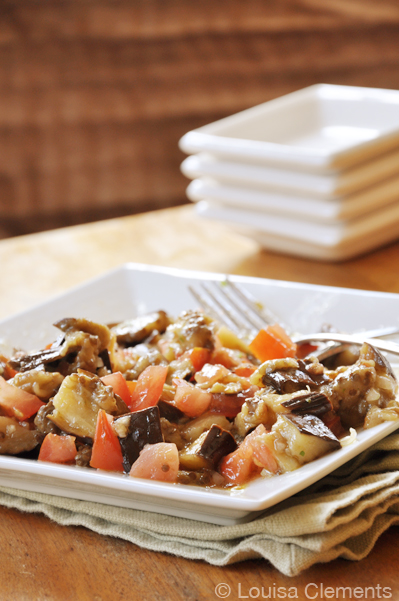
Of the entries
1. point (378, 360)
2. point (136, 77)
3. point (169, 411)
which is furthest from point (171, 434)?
point (136, 77)

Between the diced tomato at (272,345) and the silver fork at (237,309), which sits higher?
the diced tomato at (272,345)

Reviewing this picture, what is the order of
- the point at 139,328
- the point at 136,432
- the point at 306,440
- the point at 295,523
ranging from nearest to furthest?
the point at 295,523 → the point at 306,440 → the point at 136,432 → the point at 139,328

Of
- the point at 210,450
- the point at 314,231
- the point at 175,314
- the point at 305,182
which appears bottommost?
the point at 175,314

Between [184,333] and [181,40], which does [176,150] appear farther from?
[184,333]

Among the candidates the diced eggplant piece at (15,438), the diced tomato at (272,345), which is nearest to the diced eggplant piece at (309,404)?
the diced tomato at (272,345)

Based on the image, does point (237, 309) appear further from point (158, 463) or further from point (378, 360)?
point (158, 463)

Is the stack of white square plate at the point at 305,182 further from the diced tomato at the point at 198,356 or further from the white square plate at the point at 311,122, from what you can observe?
the diced tomato at the point at 198,356
